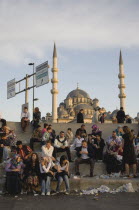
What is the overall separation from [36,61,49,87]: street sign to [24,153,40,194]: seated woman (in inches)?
414

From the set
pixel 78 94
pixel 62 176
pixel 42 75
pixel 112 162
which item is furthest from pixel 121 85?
pixel 78 94

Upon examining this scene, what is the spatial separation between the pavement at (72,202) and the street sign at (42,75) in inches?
456

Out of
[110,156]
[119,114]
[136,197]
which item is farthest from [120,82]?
[136,197]

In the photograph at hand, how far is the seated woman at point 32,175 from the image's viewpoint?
23.4ft

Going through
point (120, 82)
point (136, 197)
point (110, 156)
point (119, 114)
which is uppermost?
point (120, 82)

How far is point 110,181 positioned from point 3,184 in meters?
2.72

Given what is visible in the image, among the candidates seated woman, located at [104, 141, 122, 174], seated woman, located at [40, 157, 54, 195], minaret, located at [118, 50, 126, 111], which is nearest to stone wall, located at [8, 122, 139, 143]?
seated woman, located at [104, 141, 122, 174]

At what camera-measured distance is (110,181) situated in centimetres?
763

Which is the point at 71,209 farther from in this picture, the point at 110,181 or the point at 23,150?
the point at 23,150

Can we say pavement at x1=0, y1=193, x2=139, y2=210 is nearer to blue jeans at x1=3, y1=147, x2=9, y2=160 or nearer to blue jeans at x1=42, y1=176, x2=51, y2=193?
blue jeans at x1=42, y1=176, x2=51, y2=193

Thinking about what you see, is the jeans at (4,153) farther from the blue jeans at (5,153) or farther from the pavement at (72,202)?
the pavement at (72,202)

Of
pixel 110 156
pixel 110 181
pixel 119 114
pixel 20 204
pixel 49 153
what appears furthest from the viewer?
pixel 119 114

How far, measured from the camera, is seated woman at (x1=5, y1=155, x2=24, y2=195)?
7035 mm

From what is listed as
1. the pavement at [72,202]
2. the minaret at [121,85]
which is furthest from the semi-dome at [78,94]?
the pavement at [72,202]
